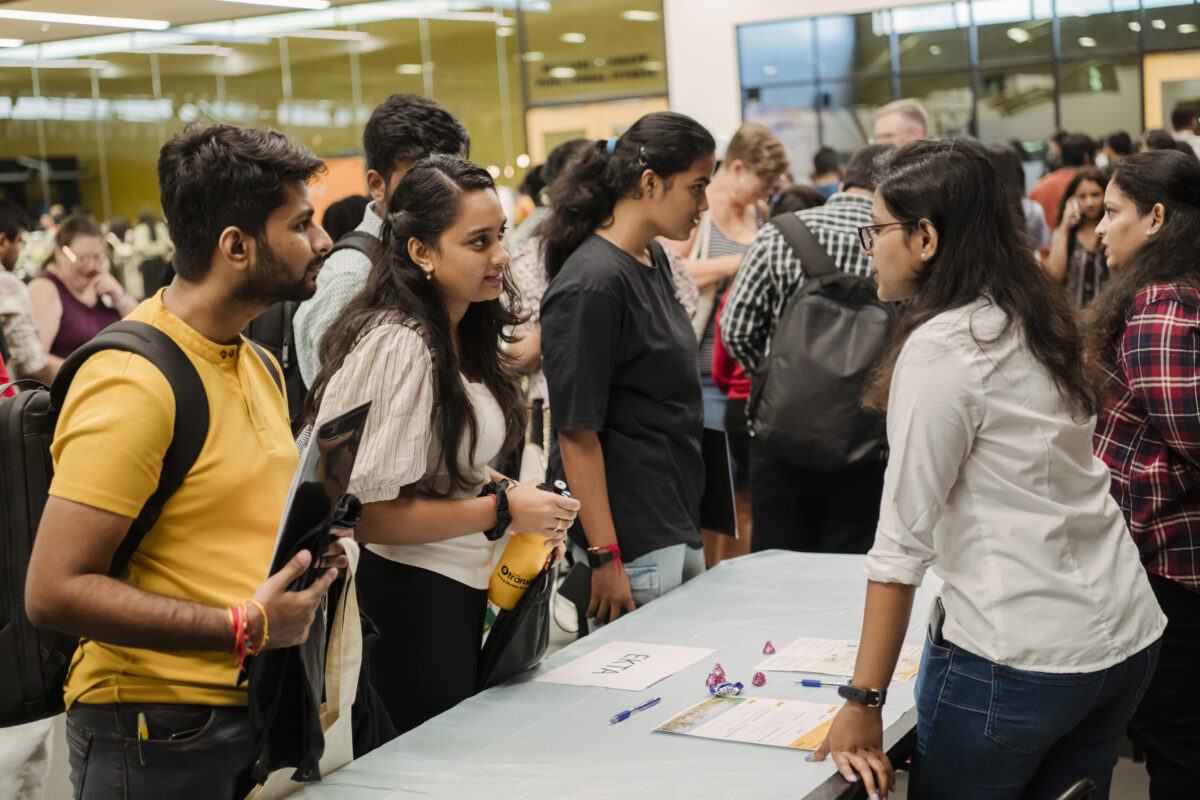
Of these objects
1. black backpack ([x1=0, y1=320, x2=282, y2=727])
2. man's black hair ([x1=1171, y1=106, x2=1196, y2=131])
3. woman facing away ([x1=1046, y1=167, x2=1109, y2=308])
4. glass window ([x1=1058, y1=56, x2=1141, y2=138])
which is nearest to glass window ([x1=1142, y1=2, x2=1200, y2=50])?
glass window ([x1=1058, y1=56, x2=1141, y2=138])

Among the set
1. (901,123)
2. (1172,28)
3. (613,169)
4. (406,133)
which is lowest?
(613,169)

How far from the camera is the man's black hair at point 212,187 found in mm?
1507

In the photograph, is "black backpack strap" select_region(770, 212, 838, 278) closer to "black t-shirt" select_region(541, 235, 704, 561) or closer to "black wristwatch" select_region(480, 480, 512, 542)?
"black t-shirt" select_region(541, 235, 704, 561)

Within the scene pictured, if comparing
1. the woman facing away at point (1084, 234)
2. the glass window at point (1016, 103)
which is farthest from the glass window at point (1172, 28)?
the woman facing away at point (1084, 234)

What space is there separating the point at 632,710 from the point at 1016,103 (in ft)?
40.1

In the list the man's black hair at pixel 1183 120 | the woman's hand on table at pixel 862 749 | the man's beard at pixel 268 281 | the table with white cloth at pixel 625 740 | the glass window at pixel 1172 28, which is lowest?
the table with white cloth at pixel 625 740

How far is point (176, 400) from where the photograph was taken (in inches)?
55.0

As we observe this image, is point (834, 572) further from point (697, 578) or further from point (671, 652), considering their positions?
point (671, 652)

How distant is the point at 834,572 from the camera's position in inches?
102

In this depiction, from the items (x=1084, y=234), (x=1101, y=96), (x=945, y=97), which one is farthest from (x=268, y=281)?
(x=945, y=97)

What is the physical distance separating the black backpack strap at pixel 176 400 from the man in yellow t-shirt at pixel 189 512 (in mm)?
18

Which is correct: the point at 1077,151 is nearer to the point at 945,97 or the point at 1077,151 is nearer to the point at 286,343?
the point at 286,343

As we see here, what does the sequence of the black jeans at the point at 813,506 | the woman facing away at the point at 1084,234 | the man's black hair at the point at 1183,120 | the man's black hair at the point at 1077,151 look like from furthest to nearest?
the man's black hair at the point at 1183,120
the man's black hair at the point at 1077,151
the woman facing away at the point at 1084,234
the black jeans at the point at 813,506

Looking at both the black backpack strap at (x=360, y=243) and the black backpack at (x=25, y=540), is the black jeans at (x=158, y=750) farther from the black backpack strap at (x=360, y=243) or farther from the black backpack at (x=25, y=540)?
the black backpack strap at (x=360, y=243)
